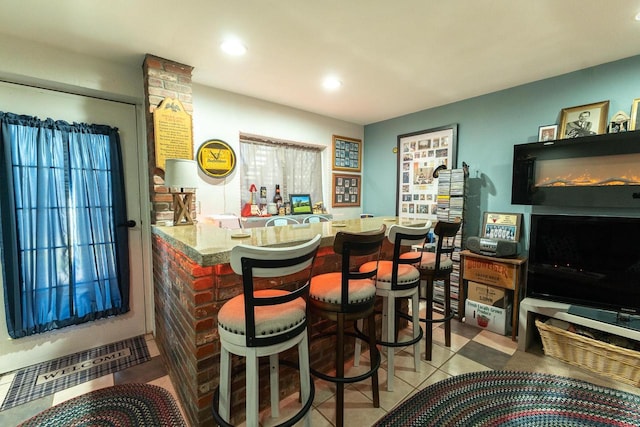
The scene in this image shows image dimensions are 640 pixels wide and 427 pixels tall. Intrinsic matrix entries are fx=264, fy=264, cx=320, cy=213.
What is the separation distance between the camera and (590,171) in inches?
91.0

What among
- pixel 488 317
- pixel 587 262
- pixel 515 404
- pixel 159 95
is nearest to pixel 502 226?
pixel 587 262

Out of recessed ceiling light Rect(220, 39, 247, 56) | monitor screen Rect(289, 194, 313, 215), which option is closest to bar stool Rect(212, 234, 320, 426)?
recessed ceiling light Rect(220, 39, 247, 56)

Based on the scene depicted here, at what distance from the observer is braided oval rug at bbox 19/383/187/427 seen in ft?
4.91

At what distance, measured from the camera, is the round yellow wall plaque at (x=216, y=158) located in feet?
8.98

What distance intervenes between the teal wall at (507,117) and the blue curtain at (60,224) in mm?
3398

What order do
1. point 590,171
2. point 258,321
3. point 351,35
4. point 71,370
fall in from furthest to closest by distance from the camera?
1. point 590,171
2. point 71,370
3. point 351,35
4. point 258,321

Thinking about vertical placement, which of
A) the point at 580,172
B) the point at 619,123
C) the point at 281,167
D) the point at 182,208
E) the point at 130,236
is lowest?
the point at 130,236

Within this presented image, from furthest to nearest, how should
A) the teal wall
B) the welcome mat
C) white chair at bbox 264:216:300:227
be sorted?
white chair at bbox 264:216:300:227 < the teal wall < the welcome mat

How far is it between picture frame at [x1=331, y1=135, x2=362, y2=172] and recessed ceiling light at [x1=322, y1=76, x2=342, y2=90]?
118 centimetres

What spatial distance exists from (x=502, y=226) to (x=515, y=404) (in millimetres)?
1724

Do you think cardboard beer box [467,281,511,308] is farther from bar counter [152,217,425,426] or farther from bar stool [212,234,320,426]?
bar stool [212,234,320,426]

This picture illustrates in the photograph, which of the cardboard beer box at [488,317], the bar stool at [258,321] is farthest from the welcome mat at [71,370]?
the cardboard beer box at [488,317]

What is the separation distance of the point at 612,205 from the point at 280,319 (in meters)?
2.84

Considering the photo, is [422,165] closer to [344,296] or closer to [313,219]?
[313,219]
